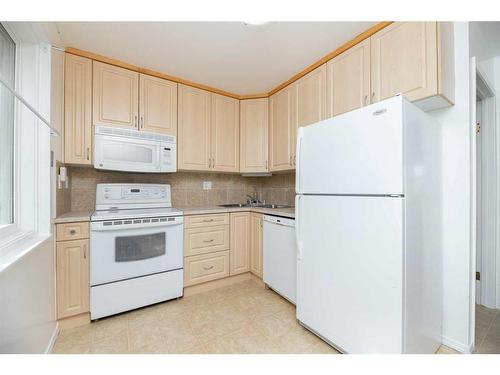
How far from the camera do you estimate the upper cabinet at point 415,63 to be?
1.32 m

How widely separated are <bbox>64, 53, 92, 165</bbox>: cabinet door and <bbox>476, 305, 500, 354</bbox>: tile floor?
341 cm

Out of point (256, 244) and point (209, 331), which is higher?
point (256, 244)

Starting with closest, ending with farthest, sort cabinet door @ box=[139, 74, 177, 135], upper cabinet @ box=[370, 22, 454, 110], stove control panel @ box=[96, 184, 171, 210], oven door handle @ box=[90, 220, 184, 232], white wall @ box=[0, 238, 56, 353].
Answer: white wall @ box=[0, 238, 56, 353], upper cabinet @ box=[370, 22, 454, 110], oven door handle @ box=[90, 220, 184, 232], stove control panel @ box=[96, 184, 171, 210], cabinet door @ box=[139, 74, 177, 135]

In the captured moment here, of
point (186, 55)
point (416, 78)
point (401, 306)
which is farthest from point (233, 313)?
point (186, 55)

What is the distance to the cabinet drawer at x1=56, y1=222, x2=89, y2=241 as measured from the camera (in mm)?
1652

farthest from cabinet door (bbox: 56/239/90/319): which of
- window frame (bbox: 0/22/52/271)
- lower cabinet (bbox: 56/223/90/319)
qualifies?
window frame (bbox: 0/22/52/271)

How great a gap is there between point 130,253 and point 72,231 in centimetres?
46

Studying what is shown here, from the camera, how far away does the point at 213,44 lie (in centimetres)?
188

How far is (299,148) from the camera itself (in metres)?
1.69

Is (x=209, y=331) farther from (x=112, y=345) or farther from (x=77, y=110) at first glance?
(x=77, y=110)

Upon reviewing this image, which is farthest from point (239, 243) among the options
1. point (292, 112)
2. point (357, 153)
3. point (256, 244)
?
point (357, 153)

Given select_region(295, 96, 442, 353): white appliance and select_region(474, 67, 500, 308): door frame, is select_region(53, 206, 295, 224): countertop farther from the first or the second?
select_region(474, 67, 500, 308): door frame

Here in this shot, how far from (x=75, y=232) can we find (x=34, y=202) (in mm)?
408
